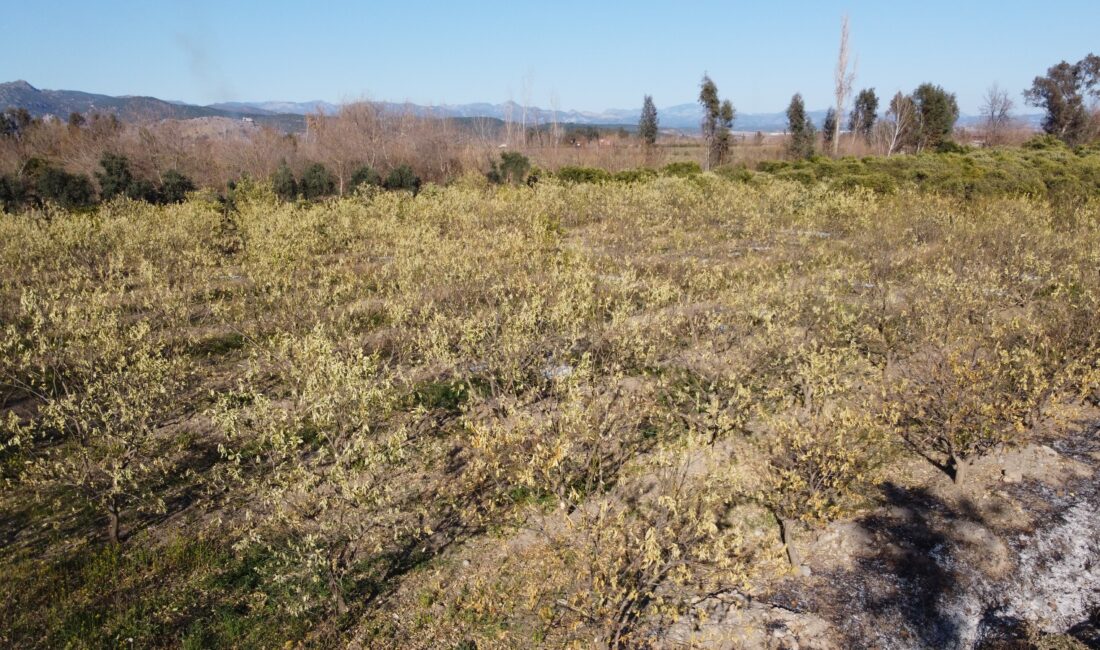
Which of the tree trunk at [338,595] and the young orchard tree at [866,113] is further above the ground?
the young orchard tree at [866,113]

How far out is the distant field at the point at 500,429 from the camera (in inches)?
359

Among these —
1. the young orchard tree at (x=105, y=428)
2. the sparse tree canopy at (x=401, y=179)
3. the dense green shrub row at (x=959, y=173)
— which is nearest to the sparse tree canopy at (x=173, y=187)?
the sparse tree canopy at (x=401, y=179)

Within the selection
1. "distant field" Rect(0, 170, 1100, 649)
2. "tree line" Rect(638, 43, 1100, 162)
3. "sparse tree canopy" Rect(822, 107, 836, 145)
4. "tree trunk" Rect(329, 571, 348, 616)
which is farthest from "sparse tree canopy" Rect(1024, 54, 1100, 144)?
"tree trunk" Rect(329, 571, 348, 616)

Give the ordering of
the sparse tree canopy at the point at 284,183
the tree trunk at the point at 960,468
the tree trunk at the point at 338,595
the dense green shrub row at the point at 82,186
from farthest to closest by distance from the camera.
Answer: the sparse tree canopy at the point at 284,183 → the dense green shrub row at the point at 82,186 → the tree trunk at the point at 960,468 → the tree trunk at the point at 338,595

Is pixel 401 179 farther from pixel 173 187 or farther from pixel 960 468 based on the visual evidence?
pixel 960 468

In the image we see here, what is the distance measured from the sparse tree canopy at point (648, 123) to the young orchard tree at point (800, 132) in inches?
748

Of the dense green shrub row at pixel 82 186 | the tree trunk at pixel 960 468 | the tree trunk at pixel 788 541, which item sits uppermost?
the dense green shrub row at pixel 82 186

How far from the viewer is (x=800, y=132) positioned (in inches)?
2544

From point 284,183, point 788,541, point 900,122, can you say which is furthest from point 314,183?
point 900,122

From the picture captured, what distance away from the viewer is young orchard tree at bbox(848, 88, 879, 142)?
258ft

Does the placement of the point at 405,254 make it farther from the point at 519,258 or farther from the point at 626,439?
the point at 626,439

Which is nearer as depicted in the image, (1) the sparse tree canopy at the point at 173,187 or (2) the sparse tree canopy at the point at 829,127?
(1) the sparse tree canopy at the point at 173,187

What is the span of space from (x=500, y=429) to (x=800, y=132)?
215 feet

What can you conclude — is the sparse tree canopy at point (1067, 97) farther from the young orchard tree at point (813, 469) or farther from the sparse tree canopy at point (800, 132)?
the young orchard tree at point (813, 469)
